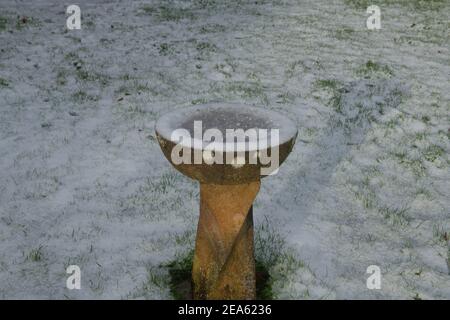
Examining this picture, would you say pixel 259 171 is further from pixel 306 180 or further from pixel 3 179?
pixel 3 179

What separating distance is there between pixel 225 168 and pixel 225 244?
55 centimetres

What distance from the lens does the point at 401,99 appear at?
6.04m

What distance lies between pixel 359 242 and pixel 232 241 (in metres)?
1.39

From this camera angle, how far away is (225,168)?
225 cm

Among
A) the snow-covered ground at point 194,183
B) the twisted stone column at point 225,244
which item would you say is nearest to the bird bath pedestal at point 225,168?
the twisted stone column at point 225,244

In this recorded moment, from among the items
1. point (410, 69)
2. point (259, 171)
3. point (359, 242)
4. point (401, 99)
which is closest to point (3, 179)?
point (259, 171)

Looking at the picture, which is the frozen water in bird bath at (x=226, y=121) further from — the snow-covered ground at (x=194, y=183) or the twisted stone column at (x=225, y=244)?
the snow-covered ground at (x=194, y=183)

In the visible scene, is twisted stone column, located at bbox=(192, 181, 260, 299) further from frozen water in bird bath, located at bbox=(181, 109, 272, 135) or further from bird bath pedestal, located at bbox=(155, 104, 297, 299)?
frozen water in bird bath, located at bbox=(181, 109, 272, 135)

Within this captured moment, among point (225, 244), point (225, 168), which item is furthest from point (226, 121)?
point (225, 244)

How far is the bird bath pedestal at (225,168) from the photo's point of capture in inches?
88.4

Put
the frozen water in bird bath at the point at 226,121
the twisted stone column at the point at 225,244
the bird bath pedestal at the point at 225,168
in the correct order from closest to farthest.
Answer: the bird bath pedestal at the point at 225,168 → the twisted stone column at the point at 225,244 → the frozen water in bird bath at the point at 226,121

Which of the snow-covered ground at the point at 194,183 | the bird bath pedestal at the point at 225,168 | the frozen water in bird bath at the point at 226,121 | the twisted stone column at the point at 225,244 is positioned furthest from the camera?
the snow-covered ground at the point at 194,183

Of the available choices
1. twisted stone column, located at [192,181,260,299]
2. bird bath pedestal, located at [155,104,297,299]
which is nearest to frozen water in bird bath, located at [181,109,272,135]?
bird bath pedestal, located at [155,104,297,299]
